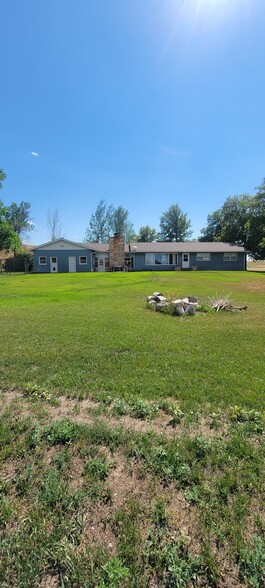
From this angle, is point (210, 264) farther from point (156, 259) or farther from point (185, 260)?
point (156, 259)

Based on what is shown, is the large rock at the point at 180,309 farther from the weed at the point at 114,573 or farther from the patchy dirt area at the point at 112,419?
the weed at the point at 114,573

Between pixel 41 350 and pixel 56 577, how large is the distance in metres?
3.60

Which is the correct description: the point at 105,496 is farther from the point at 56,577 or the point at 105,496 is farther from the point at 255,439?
the point at 255,439

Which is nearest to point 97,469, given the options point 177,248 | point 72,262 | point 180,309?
point 180,309

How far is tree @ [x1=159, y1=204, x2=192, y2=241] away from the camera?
190 feet

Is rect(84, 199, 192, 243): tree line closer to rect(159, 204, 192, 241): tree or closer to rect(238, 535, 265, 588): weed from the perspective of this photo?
rect(159, 204, 192, 241): tree

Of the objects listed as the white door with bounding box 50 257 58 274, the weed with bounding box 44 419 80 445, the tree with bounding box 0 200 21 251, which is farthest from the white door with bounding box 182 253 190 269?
the weed with bounding box 44 419 80 445

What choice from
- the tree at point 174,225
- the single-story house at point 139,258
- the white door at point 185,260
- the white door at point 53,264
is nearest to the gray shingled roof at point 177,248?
the single-story house at point 139,258

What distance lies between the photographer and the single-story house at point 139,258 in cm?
3122

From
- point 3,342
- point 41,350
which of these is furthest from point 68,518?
point 3,342

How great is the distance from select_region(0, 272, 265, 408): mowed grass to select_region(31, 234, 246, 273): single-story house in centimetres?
2390

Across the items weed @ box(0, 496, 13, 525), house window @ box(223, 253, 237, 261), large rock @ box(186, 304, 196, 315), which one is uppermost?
house window @ box(223, 253, 237, 261)

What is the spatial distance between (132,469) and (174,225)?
195ft

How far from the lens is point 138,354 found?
461 cm
